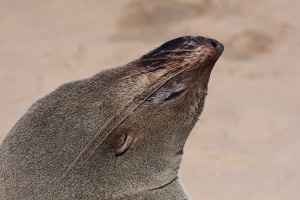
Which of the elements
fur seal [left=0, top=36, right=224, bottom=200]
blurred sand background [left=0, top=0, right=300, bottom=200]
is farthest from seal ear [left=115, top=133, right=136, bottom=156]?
blurred sand background [left=0, top=0, right=300, bottom=200]

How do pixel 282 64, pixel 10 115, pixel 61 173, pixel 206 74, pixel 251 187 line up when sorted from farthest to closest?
pixel 282 64, pixel 10 115, pixel 251 187, pixel 206 74, pixel 61 173

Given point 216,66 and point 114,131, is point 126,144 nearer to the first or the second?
point 114,131

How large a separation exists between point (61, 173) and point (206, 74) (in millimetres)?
628

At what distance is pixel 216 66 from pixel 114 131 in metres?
3.74

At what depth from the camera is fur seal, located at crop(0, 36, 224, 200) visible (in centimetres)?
251

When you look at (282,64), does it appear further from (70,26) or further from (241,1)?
(70,26)

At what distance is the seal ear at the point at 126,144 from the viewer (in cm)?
257

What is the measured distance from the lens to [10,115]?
18.1 ft

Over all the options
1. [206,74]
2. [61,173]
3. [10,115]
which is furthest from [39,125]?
[10,115]

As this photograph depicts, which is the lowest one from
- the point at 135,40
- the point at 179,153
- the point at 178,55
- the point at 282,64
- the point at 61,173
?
the point at 282,64

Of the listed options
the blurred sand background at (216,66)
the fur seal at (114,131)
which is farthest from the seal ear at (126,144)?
the blurred sand background at (216,66)

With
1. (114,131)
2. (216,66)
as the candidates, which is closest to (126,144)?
(114,131)

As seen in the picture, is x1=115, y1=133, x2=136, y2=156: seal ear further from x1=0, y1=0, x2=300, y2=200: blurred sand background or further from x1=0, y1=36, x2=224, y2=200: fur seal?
x1=0, y1=0, x2=300, y2=200: blurred sand background

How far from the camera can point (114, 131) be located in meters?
2.59
